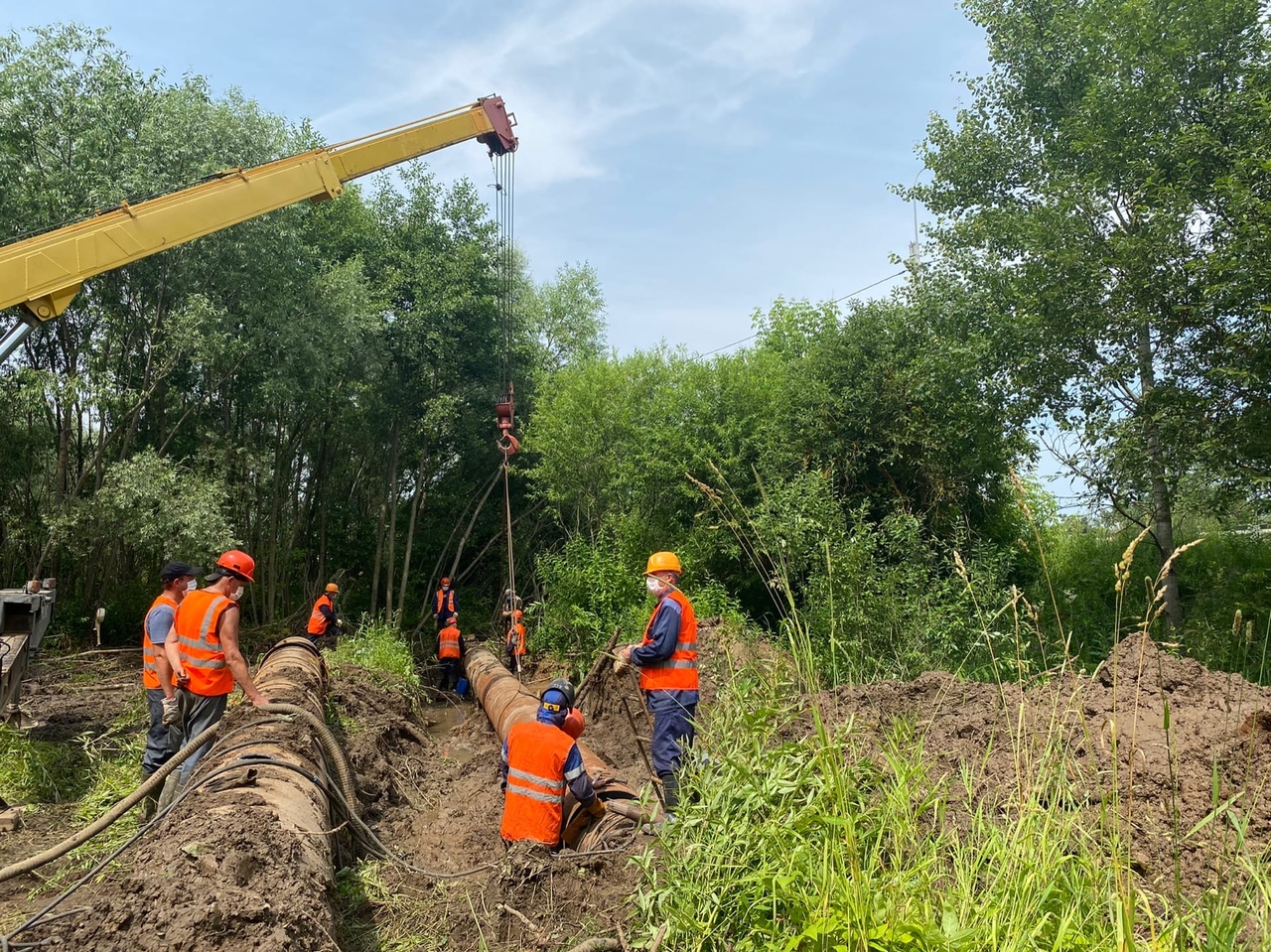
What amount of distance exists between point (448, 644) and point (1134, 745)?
11.4 meters

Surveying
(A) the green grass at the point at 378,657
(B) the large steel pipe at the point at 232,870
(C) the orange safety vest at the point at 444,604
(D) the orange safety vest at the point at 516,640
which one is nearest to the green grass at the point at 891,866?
(B) the large steel pipe at the point at 232,870

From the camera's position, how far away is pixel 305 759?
16.6ft

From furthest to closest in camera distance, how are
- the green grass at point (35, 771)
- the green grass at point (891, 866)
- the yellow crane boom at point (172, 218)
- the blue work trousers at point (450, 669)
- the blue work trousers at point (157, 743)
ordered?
the blue work trousers at point (450, 669) → the yellow crane boom at point (172, 218) → the green grass at point (35, 771) → the blue work trousers at point (157, 743) → the green grass at point (891, 866)

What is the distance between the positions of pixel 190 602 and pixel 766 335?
17.2 meters

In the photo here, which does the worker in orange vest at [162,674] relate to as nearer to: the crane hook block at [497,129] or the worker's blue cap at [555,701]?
the worker's blue cap at [555,701]

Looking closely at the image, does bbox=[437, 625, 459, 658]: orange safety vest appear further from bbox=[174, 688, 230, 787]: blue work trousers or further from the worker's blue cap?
the worker's blue cap

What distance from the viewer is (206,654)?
17.5 ft

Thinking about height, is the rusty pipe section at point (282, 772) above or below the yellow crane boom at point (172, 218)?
below

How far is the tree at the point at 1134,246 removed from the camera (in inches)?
344

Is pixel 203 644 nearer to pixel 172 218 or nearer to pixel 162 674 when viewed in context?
pixel 162 674

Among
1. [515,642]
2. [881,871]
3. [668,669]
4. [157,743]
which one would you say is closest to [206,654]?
[157,743]

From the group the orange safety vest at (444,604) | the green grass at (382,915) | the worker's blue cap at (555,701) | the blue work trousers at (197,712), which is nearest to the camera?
the green grass at (382,915)

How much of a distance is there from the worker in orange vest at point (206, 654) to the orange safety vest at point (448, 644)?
755cm

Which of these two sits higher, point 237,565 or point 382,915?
point 237,565
